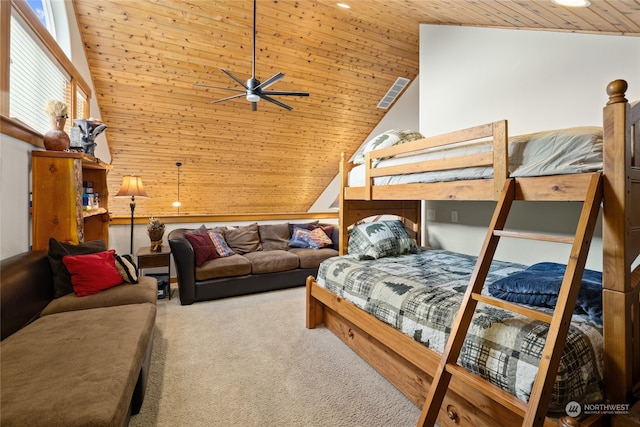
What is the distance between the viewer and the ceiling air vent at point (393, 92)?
5206mm

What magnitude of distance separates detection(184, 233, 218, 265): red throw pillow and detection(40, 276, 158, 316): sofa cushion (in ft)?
3.97

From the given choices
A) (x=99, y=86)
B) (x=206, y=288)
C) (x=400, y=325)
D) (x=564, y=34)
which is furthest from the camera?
(x=99, y=86)

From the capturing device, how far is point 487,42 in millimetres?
3111

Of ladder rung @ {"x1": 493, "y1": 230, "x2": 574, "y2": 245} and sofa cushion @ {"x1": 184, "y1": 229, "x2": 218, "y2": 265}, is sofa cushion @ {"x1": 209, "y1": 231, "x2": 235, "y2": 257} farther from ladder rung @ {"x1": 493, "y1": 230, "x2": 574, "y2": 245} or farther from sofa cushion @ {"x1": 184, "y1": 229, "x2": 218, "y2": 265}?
ladder rung @ {"x1": 493, "y1": 230, "x2": 574, "y2": 245}

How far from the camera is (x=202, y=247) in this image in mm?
3779

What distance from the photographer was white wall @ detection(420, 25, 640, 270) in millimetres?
2230

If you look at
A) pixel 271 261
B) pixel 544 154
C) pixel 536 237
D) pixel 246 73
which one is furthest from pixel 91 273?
pixel 246 73

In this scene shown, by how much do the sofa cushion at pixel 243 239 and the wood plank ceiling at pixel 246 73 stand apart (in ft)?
5.16

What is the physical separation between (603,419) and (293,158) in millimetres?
5372

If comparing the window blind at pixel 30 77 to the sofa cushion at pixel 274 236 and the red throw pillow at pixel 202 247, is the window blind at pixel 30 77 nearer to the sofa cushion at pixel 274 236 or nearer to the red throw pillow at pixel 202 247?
the red throw pillow at pixel 202 247

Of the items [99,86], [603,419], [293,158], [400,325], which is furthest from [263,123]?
[603,419]

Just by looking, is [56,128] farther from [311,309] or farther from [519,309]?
[519,309]

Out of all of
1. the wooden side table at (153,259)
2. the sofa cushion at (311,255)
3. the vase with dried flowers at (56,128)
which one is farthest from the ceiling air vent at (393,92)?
the vase with dried flowers at (56,128)

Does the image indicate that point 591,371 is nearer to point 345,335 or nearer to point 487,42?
point 345,335
